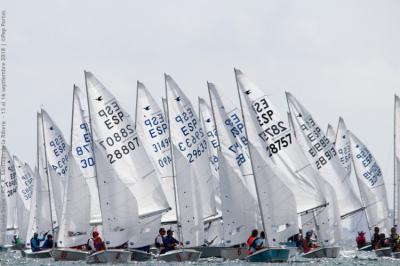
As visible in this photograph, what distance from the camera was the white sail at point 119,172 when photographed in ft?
168

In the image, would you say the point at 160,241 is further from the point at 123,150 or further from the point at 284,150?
the point at 284,150

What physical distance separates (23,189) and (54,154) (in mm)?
19182

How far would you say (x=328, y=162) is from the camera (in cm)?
6134

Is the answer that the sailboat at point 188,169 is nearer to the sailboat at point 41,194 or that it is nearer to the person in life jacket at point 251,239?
the person in life jacket at point 251,239

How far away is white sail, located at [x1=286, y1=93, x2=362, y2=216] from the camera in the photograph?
→ 200 feet

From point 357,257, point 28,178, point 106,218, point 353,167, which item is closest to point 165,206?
point 106,218

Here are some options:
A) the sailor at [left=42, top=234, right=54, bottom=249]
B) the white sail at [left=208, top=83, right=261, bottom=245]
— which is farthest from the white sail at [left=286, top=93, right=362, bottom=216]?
the sailor at [left=42, top=234, right=54, bottom=249]

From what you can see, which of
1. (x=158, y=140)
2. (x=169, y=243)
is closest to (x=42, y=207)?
(x=158, y=140)

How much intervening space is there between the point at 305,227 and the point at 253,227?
231 inches

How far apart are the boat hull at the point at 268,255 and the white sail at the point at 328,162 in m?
11.4

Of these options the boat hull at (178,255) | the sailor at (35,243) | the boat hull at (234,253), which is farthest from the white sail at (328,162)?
the sailor at (35,243)

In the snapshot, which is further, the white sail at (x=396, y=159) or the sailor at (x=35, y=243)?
the sailor at (x=35, y=243)

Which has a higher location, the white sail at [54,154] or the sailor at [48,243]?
the white sail at [54,154]

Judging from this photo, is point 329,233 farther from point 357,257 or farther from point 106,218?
point 106,218
